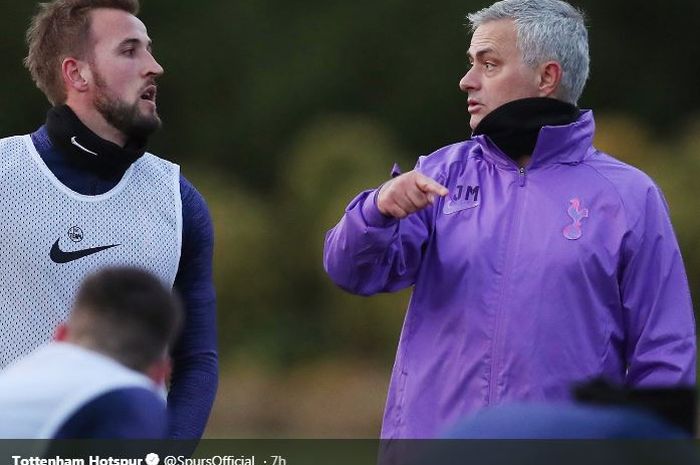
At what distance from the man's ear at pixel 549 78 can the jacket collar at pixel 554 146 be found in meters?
0.13

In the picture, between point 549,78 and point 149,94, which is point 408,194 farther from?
point 149,94

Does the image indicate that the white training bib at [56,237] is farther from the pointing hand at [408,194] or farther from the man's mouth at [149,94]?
the pointing hand at [408,194]

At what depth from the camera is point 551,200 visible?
4.30 meters

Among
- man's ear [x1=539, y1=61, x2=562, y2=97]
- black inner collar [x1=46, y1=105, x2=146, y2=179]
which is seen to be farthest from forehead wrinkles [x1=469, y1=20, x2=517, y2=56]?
black inner collar [x1=46, y1=105, x2=146, y2=179]

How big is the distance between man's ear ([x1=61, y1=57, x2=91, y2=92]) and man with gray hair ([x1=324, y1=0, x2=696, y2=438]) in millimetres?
882

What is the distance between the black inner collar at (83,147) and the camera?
4324 millimetres

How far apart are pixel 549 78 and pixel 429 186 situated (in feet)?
2.37

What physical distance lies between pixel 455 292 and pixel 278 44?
36.1ft

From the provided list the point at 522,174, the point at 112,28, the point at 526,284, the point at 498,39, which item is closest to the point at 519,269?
the point at 526,284

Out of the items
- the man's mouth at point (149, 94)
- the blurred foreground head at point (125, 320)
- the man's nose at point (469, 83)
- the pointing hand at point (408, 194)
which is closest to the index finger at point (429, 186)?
the pointing hand at point (408, 194)

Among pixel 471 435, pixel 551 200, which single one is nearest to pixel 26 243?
pixel 551 200

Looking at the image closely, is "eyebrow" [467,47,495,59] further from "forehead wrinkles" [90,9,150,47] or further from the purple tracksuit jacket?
"forehead wrinkles" [90,9,150,47]

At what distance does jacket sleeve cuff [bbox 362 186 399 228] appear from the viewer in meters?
4.14

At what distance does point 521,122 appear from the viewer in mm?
4371
